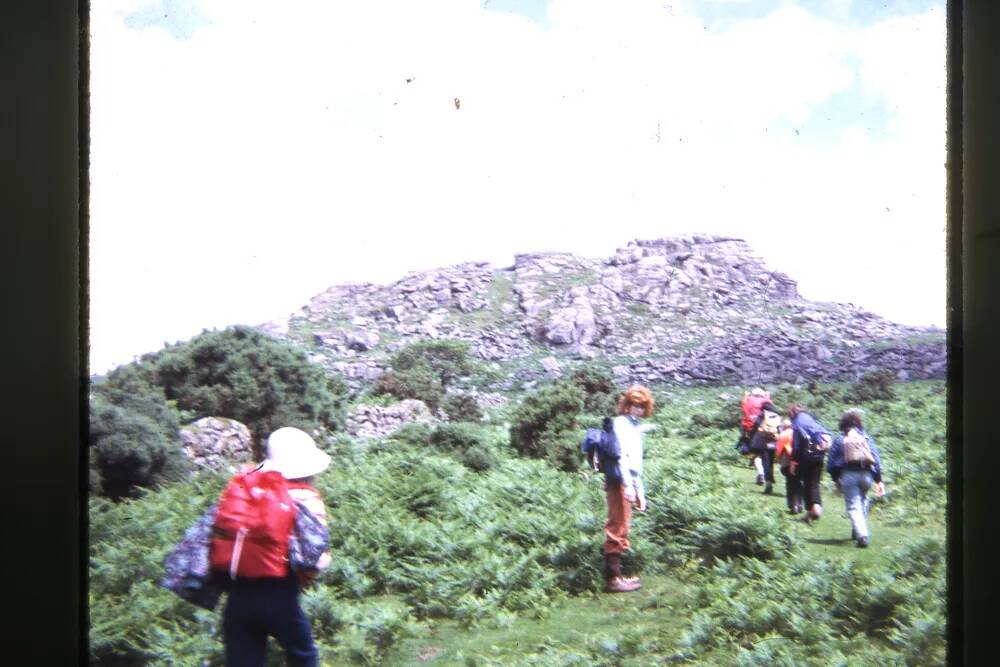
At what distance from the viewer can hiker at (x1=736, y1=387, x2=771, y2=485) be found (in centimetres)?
555

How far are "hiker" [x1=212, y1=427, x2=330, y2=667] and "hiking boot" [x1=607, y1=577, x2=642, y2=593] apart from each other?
1.58 m

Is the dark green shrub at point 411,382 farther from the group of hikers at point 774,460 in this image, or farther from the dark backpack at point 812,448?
the dark backpack at point 812,448

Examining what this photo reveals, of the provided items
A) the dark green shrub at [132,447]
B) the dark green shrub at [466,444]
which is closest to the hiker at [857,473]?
the dark green shrub at [466,444]

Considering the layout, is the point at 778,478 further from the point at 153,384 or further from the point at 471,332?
the point at 153,384

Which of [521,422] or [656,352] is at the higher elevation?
[656,352]

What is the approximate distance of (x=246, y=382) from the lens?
17.9 ft

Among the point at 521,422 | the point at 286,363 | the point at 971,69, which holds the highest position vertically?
the point at 971,69

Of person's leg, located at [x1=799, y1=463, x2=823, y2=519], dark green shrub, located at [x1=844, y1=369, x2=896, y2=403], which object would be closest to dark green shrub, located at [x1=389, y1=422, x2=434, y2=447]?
person's leg, located at [x1=799, y1=463, x2=823, y2=519]

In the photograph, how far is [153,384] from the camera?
17.9 feet

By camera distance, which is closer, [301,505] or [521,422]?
[301,505]

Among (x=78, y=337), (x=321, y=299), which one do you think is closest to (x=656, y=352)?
(x=321, y=299)

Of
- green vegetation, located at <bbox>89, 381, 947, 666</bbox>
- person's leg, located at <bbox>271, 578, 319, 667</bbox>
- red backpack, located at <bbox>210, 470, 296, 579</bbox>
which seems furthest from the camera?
green vegetation, located at <bbox>89, 381, 947, 666</bbox>

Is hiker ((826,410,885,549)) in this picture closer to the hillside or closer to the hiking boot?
the hillside

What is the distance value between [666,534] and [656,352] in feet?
3.41
